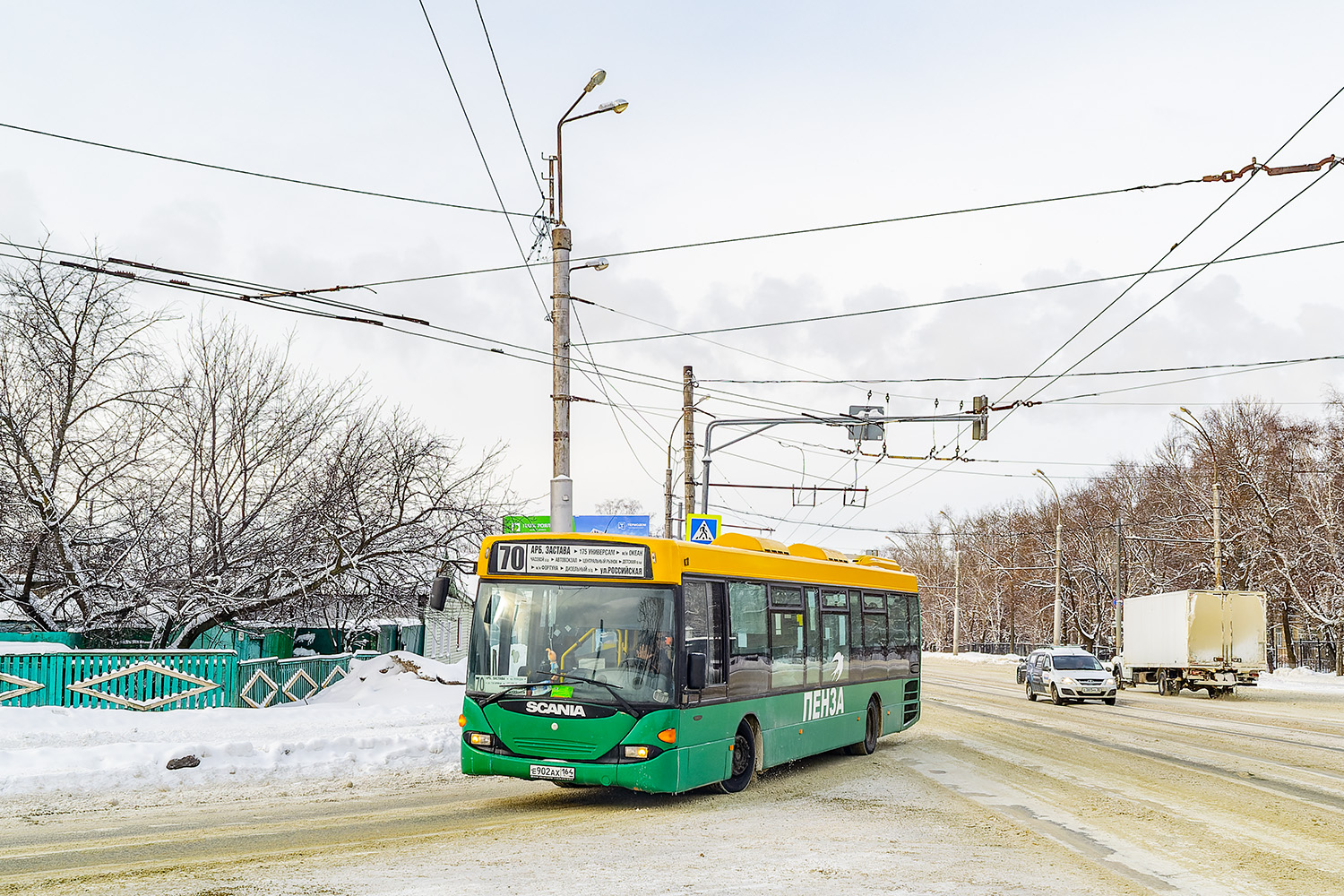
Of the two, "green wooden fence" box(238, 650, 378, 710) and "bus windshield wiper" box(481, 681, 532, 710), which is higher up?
"bus windshield wiper" box(481, 681, 532, 710)

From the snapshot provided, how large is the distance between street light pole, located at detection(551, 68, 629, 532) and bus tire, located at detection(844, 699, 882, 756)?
518 centimetres

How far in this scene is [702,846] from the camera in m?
9.02

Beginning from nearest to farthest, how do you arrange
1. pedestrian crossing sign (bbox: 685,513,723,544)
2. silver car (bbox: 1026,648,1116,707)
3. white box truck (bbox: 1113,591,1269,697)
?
pedestrian crossing sign (bbox: 685,513,723,544), silver car (bbox: 1026,648,1116,707), white box truck (bbox: 1113,591,1269,697)

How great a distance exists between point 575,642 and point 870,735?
23.0 feet

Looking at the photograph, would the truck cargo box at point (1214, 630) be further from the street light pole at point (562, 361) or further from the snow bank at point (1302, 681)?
the street light pole at point (562, 361)

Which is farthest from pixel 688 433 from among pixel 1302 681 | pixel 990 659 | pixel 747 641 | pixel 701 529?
pixel 990 659

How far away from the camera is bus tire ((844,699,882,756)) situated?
16469mm

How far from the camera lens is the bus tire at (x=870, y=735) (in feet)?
54.0

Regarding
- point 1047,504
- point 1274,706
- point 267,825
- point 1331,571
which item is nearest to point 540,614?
point 267,825

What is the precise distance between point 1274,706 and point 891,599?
732 inches

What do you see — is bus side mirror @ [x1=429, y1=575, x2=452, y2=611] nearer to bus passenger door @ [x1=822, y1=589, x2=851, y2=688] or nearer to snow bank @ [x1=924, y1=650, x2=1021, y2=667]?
bus passenger door @ [x1=822, y1=589, x2=851, y2=688]

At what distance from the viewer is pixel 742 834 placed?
31.7 ft

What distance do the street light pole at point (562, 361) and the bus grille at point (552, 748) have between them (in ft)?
14.8

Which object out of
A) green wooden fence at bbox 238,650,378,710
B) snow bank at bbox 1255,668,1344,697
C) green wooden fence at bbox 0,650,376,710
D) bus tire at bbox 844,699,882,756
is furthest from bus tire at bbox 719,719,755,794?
snow bank at bbox 1255,668,1344,697
